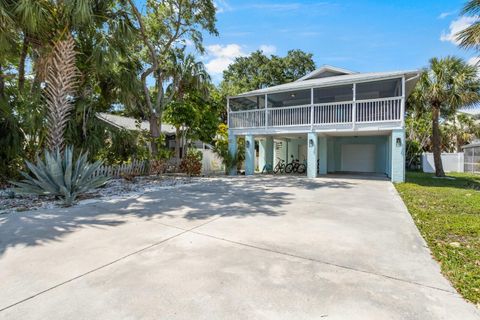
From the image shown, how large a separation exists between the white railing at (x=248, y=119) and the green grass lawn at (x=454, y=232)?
8.34m

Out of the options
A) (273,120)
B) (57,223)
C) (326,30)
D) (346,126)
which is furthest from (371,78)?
(57,223)

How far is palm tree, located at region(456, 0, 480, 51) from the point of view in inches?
312

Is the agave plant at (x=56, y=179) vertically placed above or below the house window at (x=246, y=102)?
below

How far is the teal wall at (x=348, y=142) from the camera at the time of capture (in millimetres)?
16469

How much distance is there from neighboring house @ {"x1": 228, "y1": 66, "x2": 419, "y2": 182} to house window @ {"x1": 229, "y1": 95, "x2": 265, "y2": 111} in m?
0.06

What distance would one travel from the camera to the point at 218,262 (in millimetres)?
3197

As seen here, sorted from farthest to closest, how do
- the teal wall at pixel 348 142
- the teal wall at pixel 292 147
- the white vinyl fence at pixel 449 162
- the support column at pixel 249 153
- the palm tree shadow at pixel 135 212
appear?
the white vinyl fence at pixel 449 162, the teal wall at pixel 292 147, the teal wall at pixel 348 142, the support column at pixel 249 153, the palm tree shadow at pixel 135 212

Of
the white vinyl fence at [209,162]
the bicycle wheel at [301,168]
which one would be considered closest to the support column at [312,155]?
the bicycle wheel at [301,168]

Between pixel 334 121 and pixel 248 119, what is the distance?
4681 mm

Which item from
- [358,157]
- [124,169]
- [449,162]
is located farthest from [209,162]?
[449,162]

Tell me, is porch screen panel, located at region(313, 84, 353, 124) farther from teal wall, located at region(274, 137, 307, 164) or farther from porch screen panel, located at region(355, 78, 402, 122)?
teal wall, located at region(274, 137, 307, 164)

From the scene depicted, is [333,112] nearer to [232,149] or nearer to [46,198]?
[232,149]

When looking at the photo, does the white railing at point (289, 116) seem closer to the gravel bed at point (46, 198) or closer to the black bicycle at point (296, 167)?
the black bicycle at point (296, 167)

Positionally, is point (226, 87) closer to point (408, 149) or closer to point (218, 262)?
point (408, 149)
